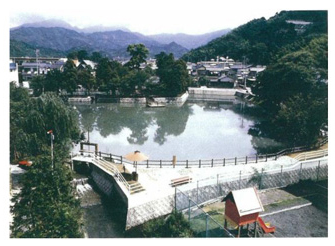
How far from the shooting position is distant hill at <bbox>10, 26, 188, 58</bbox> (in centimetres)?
13188

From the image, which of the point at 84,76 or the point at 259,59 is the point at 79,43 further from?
the point at 84,76

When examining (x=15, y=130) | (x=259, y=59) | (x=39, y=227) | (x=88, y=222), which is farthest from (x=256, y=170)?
(x=259, y=59)

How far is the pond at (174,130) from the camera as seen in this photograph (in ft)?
63.3

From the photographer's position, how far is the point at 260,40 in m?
64.1

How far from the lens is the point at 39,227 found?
7.71 meters

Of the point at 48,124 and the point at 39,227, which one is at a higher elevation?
the point at 48,124

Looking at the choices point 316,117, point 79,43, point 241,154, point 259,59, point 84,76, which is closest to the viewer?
point 316,117

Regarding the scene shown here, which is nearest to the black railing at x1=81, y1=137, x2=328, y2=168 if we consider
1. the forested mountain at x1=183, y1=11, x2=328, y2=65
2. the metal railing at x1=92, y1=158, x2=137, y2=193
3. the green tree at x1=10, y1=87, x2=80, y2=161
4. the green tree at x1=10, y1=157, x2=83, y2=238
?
the metal railing at x1=92, y1=158, x2=137, y2=193

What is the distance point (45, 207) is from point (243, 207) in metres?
5.72

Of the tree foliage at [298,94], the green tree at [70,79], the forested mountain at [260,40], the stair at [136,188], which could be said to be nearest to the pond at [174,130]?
the green tree at [70,79]

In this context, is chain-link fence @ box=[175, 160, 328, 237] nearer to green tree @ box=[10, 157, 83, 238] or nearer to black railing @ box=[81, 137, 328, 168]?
black railing @ box=[81, 137, 328, 168]

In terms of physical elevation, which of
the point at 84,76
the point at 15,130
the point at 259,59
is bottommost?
the point at 15,130

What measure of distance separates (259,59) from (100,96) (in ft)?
122

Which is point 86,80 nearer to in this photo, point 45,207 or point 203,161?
point 203,161
